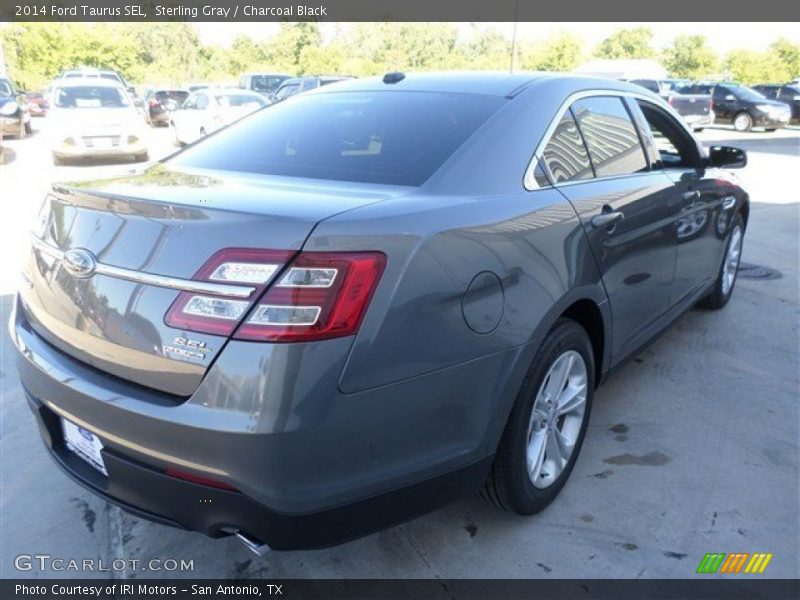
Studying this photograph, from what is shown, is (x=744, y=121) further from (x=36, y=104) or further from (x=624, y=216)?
(x=36, y=104)

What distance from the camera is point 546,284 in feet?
7.39

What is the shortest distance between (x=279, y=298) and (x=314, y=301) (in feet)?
0.28

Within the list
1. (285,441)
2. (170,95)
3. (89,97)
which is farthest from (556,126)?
(170,95)

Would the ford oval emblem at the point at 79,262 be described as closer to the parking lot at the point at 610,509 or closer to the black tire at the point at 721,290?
the parking lot at the point at 610,509

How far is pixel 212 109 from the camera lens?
14.8 metres

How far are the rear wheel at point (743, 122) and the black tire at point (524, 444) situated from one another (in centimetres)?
2473

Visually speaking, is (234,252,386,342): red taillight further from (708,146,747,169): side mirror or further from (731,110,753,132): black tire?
(731,110,753,132): black tire

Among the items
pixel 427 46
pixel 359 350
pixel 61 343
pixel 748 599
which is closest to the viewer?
pixel 359 350

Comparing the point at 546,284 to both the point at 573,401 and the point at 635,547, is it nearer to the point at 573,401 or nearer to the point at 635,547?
the point at 573,401

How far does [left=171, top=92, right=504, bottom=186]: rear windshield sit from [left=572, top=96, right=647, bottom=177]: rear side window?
52cm

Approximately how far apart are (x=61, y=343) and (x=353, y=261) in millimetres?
1024

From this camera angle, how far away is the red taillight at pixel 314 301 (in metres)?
1.62

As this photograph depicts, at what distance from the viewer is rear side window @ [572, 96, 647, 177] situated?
9.36 ft

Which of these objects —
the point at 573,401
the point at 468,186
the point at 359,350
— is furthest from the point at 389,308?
the point at 573,401
